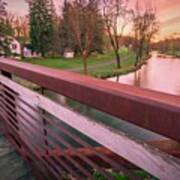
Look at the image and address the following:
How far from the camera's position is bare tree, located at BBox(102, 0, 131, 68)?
20.0 m

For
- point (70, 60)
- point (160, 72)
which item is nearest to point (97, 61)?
point (70, 60)

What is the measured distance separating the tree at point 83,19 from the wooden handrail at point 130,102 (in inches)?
684

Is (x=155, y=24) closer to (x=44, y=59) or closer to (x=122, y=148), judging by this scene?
(x=44, y=59)

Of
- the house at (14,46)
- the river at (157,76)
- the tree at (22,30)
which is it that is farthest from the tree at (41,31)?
the river at (157,76)

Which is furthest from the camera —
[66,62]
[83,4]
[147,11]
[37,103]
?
[66,62]

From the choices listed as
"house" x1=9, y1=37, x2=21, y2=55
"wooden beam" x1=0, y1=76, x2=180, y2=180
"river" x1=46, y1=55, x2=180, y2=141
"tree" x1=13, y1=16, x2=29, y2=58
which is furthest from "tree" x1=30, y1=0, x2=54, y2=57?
"wooden beam" x1=0, y1=76, x2=180, y2=180

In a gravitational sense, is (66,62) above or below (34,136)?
below

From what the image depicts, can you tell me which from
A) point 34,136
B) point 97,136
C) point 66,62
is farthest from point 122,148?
point 66,62

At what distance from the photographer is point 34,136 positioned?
1476 mm

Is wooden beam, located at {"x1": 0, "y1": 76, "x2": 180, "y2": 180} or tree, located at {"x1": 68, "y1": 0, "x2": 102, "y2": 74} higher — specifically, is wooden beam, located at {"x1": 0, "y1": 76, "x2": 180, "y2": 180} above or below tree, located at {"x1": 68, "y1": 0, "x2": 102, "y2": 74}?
below

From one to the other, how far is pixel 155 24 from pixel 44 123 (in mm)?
21346

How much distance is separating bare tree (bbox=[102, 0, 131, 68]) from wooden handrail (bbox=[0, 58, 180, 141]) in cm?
1939

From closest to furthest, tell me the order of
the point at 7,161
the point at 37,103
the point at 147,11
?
the point at 37,103
the point at 7,161
the point at 147,11

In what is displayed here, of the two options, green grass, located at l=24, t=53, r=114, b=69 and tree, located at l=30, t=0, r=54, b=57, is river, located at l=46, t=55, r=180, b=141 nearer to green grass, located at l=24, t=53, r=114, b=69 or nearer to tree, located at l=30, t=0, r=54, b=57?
green grass, located at l=24, t=53, r=114, b=69
